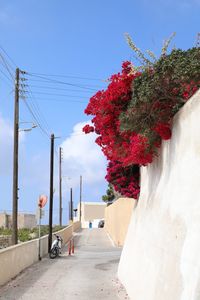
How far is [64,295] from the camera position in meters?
13.2

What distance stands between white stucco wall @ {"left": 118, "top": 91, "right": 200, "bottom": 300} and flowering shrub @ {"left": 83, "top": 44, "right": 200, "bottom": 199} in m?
0.49

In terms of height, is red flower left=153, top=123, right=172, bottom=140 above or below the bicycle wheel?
above

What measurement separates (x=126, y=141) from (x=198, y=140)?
16.9 ft

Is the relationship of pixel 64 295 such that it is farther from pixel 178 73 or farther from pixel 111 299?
pixel 178 73

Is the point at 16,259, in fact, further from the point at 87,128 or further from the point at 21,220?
the point at 21,220

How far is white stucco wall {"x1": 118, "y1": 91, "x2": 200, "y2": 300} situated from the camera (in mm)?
7366

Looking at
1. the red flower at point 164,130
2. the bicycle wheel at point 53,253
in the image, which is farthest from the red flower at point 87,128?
the bicycle wheel at point 53,253

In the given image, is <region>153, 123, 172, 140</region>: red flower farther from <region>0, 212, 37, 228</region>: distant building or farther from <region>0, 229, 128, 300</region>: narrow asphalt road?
<region>0, 212, 37, 228</region>: distant building

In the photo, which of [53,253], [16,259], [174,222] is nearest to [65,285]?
[16,259]

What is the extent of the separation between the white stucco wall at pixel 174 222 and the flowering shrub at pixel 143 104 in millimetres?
492

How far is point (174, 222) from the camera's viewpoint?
8594mm

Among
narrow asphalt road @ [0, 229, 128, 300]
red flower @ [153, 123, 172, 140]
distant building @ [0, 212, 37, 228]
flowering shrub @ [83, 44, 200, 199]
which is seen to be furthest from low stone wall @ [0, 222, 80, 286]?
distant building @ [0, 212, 37, 228]

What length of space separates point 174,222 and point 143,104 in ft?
10.2

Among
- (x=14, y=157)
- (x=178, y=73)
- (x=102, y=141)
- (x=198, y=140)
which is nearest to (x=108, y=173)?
(x=102, y=141)
